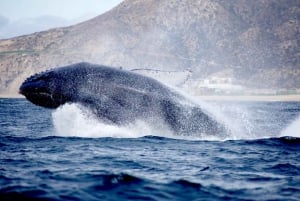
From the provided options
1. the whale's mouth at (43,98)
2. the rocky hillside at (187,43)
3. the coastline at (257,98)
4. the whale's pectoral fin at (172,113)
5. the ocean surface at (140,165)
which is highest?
the rocky hillside at (187,43)

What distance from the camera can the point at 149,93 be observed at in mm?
13961

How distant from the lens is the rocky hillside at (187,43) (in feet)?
404

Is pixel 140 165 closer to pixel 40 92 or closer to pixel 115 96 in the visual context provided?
pixel 115 96

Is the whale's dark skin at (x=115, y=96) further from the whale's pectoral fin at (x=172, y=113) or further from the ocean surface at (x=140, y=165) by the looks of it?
the ocean surface at (x=140, y=165)

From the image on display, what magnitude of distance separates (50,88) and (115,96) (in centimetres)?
227

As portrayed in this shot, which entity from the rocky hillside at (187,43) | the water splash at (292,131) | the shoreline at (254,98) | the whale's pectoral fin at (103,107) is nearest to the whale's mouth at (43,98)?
the whale's pectoral fin at (103,107)

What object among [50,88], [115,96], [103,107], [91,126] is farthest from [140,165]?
[50,88]

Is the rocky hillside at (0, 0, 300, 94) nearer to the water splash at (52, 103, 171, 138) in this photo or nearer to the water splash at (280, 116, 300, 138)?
the water splash at (280, 116, 300, 138)

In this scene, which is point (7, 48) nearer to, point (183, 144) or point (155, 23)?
point (155, 23)

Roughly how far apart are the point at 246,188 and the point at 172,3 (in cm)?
14693

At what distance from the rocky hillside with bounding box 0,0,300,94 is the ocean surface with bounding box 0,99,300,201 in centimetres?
10538

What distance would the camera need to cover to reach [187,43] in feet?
436

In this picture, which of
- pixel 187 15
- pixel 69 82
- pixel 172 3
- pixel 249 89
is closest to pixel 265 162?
pixel 69 82

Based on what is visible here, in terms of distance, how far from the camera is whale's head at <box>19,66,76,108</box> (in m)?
13.6
